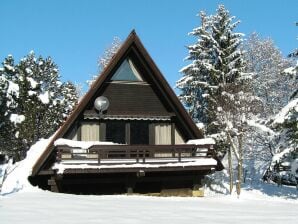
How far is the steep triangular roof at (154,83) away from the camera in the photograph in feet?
65.2

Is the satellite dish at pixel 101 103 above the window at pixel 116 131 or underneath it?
above

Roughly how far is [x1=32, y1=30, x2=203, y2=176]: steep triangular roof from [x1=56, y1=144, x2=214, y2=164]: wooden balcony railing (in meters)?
0.93

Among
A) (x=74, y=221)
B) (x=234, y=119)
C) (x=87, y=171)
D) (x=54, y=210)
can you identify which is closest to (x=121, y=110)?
(x=87, y=171)

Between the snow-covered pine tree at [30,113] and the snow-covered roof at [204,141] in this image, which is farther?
the snow-covered pine tree at [30,113]

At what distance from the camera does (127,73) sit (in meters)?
22.7

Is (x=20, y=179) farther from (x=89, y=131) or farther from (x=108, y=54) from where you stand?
(x=108, y=54)

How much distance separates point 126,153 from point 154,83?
4292mm

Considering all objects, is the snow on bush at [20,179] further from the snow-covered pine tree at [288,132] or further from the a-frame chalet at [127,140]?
the snow-covered pine tree at [288,132]

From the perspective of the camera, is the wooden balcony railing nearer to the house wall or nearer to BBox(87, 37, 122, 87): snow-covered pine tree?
the house wall

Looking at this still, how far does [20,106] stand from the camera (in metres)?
30.0

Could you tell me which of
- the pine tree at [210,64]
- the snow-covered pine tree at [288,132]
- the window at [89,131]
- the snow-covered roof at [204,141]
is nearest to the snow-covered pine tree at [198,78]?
the pine tree at [210,64]

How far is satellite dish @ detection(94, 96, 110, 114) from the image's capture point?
2166cm

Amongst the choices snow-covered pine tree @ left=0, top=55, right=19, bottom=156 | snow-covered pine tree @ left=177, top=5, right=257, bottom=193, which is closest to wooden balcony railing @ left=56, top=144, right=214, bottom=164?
snow-covered pine tree @ left=177, top=5, right=257, bottom=193

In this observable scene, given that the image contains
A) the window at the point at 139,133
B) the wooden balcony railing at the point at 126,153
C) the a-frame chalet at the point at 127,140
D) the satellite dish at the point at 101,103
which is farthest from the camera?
the window at the point at 139,133
